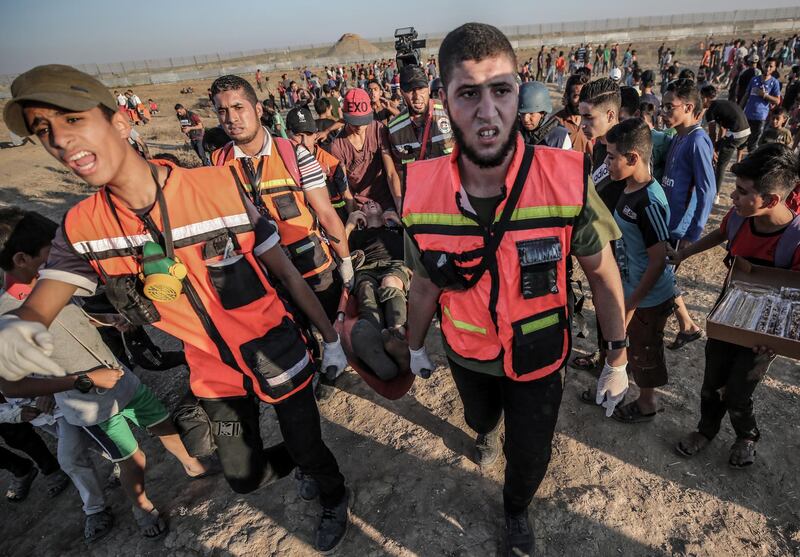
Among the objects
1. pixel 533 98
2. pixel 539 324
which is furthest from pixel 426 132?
pixel 539 324

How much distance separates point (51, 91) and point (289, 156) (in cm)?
194

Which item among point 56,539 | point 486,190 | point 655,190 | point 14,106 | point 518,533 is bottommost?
point 56,539

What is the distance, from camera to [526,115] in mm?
4367

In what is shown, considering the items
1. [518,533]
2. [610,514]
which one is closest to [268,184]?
[518,533]

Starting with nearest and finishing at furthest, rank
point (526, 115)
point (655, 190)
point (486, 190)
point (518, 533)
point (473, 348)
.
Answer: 1. point (486, 190)
2. point (473, 348)
3. point (518, 533)
4. point (655, 190)
5. point (526, 115)

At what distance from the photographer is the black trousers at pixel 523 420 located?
83.8 inches

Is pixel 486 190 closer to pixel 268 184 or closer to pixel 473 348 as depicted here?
pixel 473 348

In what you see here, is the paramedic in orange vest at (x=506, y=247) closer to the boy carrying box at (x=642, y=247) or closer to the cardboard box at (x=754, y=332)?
the cardboard box at (x=754, y=332)

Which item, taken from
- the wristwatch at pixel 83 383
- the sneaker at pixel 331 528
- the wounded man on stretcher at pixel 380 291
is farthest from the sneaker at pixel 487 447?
the wristwatch at pixel 83 383

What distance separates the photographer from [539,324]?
2002 mm

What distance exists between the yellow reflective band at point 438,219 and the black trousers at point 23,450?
3866mm

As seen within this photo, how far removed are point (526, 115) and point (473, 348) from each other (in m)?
3.22

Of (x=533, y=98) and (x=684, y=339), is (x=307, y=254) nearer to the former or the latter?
(x=533, y=98)

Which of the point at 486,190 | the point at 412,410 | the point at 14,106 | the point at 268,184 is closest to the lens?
the point at 14,106
